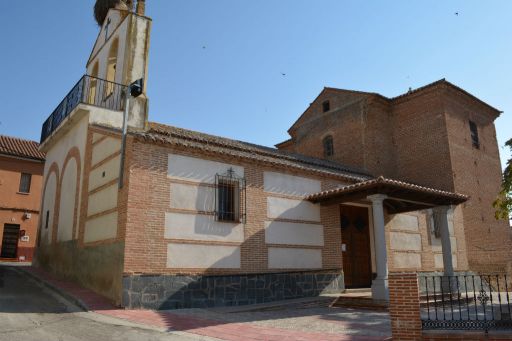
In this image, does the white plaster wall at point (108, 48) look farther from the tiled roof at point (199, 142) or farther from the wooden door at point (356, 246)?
the wooden door at point (356, 246)

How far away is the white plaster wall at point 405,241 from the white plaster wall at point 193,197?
7.31 metres

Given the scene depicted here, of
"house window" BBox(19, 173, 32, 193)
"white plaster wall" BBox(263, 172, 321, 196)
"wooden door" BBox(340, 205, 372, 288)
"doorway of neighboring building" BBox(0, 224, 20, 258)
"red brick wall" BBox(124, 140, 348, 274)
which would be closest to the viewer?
"red brick wall" BBox(124, 140, 348, 274)

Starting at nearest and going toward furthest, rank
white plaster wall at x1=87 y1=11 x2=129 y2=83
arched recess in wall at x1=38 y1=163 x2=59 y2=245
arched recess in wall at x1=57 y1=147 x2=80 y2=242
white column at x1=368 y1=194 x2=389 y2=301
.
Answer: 1. white column at x1=368 y1=194 x2=389 y2=301
2. arched recess in wall at x1=57 y1=147 x2=80 y2=242
3. white plaster wall at x1=87 y1=11 x2=129 y2=83
4. arched recess in wall at x1=38 y1=163 x2=59 y2=245

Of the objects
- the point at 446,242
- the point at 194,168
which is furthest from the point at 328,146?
the point at 194,168

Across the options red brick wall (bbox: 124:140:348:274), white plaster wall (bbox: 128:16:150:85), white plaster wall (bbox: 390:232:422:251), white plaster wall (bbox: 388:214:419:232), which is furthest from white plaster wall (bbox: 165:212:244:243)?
→ white plaster wall (bbox: 388:214:419:232)

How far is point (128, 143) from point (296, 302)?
591cm

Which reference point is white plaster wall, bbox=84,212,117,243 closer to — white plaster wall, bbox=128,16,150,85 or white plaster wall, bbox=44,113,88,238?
white plaster wall, bbox=44,113,88,238

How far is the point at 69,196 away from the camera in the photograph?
1384 cm

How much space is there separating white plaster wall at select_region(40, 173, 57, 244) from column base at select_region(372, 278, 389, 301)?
1116cm

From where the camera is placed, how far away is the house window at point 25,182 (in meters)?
23.2

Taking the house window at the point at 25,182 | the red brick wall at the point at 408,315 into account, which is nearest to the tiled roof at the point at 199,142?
the red brick wall at the point at 408,315

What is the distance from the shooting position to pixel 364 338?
7004mm

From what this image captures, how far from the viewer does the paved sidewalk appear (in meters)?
7.22

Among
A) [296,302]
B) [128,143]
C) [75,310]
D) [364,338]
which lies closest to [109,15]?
[128,143]
